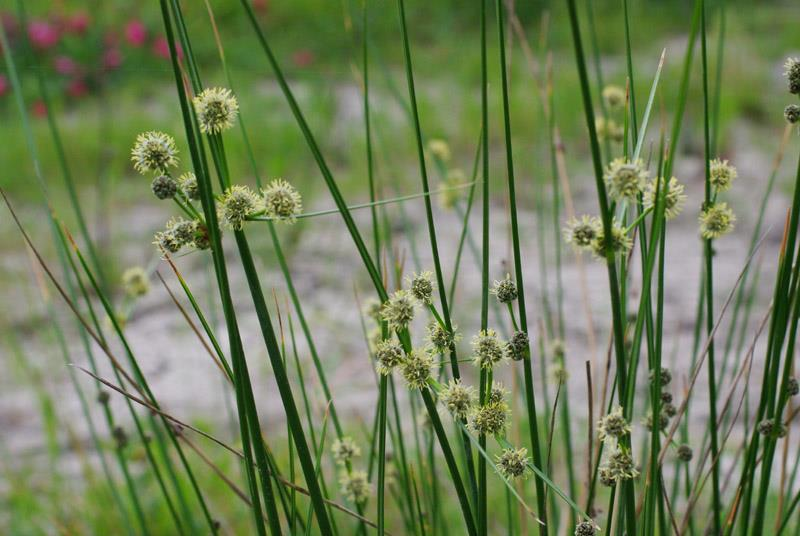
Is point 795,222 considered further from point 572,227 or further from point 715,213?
point 572,227

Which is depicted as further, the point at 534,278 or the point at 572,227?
the point at 534,278

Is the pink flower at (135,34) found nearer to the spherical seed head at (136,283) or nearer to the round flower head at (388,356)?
the spherical seed head at (136,283)

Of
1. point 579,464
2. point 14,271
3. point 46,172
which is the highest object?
point 46,172

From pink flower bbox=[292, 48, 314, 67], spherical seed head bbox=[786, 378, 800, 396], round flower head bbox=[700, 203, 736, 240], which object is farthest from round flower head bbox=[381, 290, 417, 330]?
pink flower bbox=[292, 48, 314, 67]

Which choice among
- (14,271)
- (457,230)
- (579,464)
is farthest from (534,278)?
(14,271)

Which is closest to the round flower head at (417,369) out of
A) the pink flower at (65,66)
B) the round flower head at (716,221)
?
the round flower head at (716,221)

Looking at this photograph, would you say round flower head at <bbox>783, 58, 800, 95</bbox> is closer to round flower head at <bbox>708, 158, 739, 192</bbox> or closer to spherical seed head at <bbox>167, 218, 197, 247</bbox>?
round flower head at <bbox>708, 158, 739, 192</bbox>
